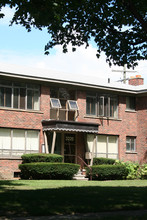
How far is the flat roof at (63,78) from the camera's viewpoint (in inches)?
1137

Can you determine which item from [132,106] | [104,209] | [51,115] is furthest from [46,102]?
[104,209]

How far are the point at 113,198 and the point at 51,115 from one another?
17895mm

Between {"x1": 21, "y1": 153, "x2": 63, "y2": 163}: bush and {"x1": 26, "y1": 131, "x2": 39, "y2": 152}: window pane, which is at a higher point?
{"x1": 26, "y1": 131, "x2": 39, "y2": 152}: window pane

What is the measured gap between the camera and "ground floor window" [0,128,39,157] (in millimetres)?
28703

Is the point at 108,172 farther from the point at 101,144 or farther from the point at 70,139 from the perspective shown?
the point at 101,144

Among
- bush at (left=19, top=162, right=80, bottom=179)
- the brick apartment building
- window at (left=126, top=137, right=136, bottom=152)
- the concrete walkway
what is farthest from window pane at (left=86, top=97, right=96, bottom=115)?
the concrete walkway

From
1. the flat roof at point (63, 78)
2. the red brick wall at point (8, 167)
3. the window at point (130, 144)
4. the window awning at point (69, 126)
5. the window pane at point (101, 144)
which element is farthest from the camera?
the window at point (130, 144)

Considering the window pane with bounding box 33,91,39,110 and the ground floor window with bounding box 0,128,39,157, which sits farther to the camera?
the window pane with bounding box 33,91,39,110

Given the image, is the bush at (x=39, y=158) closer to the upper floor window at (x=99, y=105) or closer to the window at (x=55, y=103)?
the window at (x=55, y=103)

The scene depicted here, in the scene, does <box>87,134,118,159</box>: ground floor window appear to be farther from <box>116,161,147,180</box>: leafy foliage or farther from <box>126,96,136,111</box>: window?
<box>126,96,136,111</box>: window

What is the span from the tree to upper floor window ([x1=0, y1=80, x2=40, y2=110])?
13.0 m

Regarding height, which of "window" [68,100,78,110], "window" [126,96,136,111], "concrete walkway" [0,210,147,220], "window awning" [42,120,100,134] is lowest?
"concrete walkway" [0,210,147,220]

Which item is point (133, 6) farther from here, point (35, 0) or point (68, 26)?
point (35, 0)

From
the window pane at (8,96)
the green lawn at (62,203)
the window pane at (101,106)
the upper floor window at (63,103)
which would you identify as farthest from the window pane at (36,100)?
the green lawn at (62,203)
